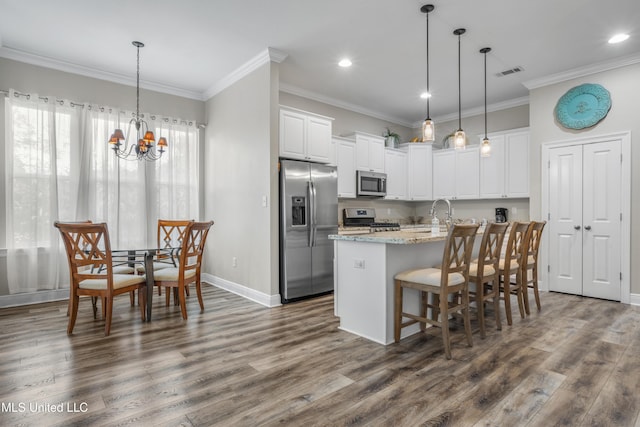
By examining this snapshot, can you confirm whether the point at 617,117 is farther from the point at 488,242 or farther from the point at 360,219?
the point at 360,219

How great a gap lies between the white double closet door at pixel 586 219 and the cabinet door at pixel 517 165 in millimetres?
545

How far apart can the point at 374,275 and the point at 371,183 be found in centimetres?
306

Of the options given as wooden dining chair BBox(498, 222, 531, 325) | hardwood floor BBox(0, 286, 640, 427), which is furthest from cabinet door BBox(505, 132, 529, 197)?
hardwood floor BBox(0, 286, 640, 427)

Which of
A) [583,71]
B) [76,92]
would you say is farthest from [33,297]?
[583,71]

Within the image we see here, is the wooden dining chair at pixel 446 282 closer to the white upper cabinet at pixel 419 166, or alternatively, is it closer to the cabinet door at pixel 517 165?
the cabinet door at pixel 517 165

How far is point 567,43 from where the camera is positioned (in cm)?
373

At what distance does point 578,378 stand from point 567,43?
342 centimetres

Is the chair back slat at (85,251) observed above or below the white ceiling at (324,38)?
below

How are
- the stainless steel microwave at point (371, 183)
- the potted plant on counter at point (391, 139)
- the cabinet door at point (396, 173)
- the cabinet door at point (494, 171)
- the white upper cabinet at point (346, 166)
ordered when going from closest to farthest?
1. the white upper cabinet at point (346, 166)
2. the cabinet door at point (494, 171)
3. the stainless steel microwave at point (371, 183)
4. the cabinet door at point (396, 173)
5. the potted plant on counter at point (391, 139)

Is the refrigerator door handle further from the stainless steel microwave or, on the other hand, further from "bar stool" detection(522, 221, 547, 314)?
"bar stool" detection(522, 221, 547, 314)

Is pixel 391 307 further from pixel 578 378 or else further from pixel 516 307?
pixel 516 307

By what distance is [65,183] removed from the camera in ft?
13.8

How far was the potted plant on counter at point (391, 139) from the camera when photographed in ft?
20.5

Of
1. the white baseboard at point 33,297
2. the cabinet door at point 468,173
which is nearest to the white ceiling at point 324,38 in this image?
the cabinet door at point 468,173
